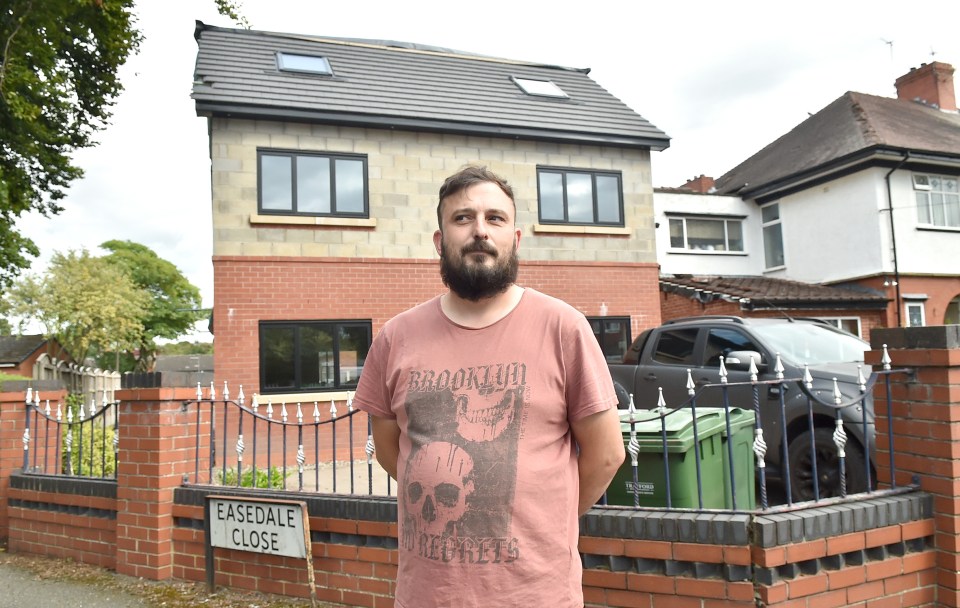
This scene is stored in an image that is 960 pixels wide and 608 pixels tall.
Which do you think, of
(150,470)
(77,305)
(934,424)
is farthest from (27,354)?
(934,424)

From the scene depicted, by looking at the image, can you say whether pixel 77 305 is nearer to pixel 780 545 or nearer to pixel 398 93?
pixel 398 93

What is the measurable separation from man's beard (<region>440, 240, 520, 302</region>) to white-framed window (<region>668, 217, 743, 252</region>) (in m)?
18.1

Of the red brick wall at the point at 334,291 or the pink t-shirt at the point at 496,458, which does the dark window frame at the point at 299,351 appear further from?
the pink t-shirt at the point at 496,458

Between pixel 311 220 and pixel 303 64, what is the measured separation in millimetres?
3840

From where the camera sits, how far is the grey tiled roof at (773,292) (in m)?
15.3

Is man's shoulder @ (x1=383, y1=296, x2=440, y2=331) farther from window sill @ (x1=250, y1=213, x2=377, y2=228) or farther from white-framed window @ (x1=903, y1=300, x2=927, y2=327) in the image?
white-framed window @ (x1=903, y1=300, x2=927, y2=327)

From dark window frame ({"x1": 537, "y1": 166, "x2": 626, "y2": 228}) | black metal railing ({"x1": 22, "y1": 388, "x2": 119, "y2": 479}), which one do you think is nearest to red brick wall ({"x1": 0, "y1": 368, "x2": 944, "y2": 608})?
black metal railing ({"x1": 22, "y1": 388, "x2": 119, "y2": 479})

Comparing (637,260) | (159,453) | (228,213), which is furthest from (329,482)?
(637,260)

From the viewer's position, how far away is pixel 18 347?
4134 cm

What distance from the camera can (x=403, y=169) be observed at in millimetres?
12000

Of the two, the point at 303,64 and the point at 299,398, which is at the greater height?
the point at 303,64

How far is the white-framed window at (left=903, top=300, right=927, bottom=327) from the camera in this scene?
16750mm

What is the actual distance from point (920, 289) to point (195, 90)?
17.2 m

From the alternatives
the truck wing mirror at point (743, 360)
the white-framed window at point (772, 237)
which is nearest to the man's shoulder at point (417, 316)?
the truck wing mirror at point (743, 360)
